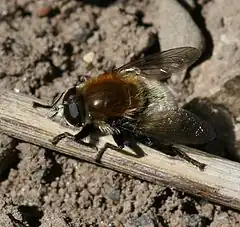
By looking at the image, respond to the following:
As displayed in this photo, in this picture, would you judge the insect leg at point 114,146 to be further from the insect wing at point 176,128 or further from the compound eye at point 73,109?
the compound eye at point 73,109

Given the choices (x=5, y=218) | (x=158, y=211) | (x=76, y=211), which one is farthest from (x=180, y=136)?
(x=5, y=218)

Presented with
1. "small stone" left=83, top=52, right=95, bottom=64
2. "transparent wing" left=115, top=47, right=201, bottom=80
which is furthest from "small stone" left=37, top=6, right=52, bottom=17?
"transparent wing" left=115, top=47, right=201, bottom=80

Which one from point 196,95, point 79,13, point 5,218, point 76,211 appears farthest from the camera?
point 79,13

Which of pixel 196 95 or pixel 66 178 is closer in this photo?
pixel 66 178

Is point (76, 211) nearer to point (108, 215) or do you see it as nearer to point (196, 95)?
point (108, 215)

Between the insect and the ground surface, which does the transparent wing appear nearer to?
the insect

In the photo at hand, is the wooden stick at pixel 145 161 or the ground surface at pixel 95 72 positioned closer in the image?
the wooden stick at pixel 145 161

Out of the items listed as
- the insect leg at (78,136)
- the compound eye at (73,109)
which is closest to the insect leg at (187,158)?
the insect leg at (78,136)
